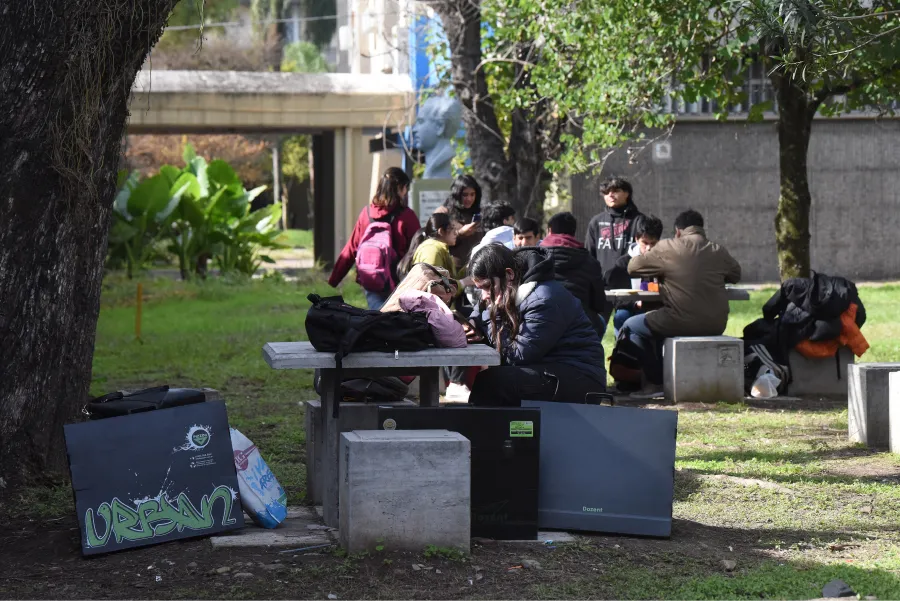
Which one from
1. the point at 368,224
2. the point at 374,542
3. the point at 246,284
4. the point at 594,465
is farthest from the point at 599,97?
the point at 246,284

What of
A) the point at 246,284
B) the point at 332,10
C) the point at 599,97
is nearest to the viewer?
the point at 599,97

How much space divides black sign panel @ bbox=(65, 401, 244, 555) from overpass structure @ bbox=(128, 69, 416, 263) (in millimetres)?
19011

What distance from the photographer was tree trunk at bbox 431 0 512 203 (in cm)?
1445

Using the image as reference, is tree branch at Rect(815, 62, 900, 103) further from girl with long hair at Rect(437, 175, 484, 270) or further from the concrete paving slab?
the concrete paving slab

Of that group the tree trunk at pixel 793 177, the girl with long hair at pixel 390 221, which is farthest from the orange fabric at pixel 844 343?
the girl with long hair at pixel 390 221

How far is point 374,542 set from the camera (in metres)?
5.50

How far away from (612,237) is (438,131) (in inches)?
344

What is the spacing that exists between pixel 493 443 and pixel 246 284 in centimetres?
1880

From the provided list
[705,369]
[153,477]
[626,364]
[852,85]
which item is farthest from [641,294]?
[153,477]

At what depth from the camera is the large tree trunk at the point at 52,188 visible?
249 inches

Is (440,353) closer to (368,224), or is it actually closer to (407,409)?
(407,409)

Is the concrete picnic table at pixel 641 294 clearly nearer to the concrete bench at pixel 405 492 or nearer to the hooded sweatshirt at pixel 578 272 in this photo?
the hooded sweatshirt at pixel 578 272

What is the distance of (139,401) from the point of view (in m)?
5.92

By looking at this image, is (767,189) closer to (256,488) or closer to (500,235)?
(500,235)
